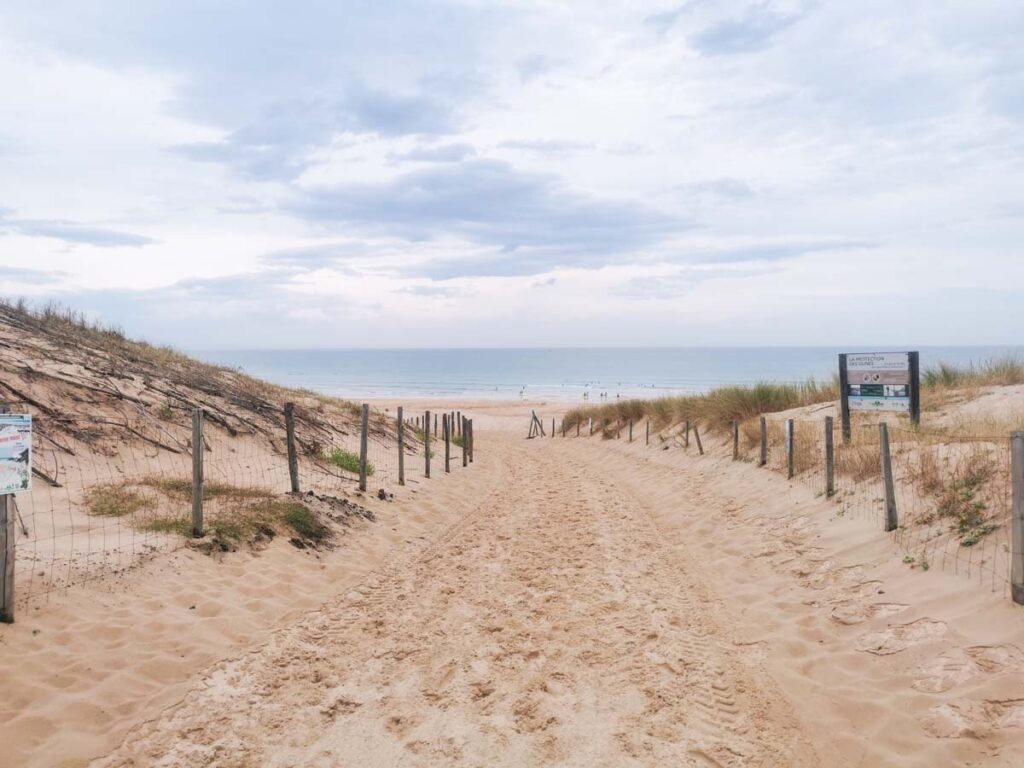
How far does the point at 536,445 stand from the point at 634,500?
16092 millimetres

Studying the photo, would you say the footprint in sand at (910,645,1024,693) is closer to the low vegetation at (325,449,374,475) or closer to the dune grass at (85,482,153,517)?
the dune grass at (85,482,153,517)

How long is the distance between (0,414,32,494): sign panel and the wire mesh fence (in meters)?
0.32

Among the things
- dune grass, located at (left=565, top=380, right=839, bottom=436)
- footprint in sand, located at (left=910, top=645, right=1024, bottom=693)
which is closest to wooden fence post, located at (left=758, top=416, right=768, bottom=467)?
dune grass, located at (left=565, top=380, right=839, bottom=436)

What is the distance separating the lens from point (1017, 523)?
567cm

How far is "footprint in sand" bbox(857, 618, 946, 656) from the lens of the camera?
5.68m

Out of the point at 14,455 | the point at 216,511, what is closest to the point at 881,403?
the point at 216,511

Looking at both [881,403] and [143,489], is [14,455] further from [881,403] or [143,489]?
[881,403]

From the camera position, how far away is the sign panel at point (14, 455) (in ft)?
18.0

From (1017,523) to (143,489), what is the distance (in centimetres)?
1059

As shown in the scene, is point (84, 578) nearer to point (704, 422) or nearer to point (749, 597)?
point (749, 597)

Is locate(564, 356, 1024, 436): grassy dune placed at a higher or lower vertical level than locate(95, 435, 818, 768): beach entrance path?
higher

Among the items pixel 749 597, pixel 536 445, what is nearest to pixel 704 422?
pixel 536 445

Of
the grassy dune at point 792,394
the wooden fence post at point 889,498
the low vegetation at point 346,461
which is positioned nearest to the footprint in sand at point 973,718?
the wooden fence post at point 889,498

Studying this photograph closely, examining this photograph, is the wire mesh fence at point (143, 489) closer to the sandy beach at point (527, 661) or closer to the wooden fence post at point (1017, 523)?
the sandy beach at point (527, 661)
